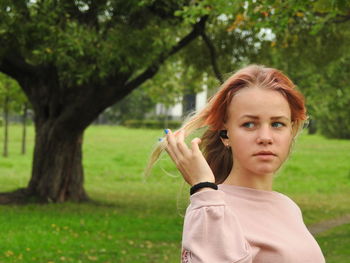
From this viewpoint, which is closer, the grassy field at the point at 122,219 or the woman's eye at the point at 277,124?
the woman's eye at the point at 277,124

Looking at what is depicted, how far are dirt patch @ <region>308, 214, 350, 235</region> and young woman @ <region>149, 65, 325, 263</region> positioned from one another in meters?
13.0

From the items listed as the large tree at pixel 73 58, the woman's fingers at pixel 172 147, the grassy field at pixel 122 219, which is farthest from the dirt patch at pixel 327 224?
the woman's fingers at pixel 172 147

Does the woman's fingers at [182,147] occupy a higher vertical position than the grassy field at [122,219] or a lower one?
higher

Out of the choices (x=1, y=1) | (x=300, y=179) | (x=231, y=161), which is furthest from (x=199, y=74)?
(x=231, y=161)

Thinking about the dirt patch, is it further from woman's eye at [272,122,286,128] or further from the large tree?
woman's eye at [272,122,286,128]

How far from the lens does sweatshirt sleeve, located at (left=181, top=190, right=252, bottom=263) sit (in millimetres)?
2082

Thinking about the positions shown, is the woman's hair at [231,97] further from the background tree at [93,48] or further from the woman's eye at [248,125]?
the background tree at [93,48]

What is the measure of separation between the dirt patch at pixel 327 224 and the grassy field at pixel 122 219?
27 centimetres

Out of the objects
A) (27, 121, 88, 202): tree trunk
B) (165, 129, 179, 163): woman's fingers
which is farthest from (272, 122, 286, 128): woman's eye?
(27, 121, 88, 202): tree trunk

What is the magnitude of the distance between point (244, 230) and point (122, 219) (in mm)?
13510

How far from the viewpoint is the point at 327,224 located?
655 inches

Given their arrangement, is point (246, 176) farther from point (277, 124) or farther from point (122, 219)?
point (122, 219)

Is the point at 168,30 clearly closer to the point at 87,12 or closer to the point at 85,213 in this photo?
the point at 87,12

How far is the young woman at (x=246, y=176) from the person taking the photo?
2096 millimetres
